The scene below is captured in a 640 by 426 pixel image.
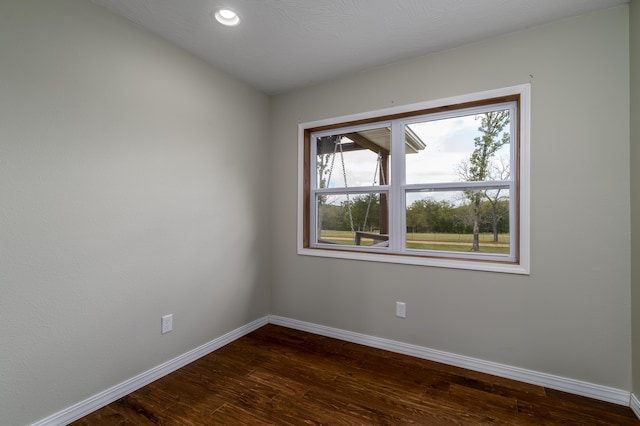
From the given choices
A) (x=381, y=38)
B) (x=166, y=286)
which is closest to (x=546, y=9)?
(x=381, y=38)

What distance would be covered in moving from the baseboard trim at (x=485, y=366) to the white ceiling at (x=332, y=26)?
7.88 feet

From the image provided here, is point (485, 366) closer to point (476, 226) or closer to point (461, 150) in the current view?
point (476, 226)

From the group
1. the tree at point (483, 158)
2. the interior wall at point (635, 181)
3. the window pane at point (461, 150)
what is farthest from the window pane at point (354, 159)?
the interior wall at point (635, 181)

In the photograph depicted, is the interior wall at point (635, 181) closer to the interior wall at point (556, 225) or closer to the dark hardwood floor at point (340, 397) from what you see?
the interior wall at point (556, 225)

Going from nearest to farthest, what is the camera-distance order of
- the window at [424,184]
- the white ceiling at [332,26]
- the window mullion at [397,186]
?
1. the white ceiling at [332,26]
2. the window at [424,184]
3. the window mullion at [397,186]

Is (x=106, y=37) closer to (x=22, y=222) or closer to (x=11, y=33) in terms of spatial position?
(x=11, y=33)

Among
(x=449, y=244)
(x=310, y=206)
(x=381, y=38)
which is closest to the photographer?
(x=381, y=38)

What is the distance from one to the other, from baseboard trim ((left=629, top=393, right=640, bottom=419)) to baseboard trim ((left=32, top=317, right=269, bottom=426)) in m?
2.86

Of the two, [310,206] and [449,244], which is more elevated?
[310,206]

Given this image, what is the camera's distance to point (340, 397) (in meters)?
1.97

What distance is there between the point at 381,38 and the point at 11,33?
216 centimetres

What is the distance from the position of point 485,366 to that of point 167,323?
2406mm

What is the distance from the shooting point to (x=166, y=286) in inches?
89.6

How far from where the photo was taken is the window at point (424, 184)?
231cm
